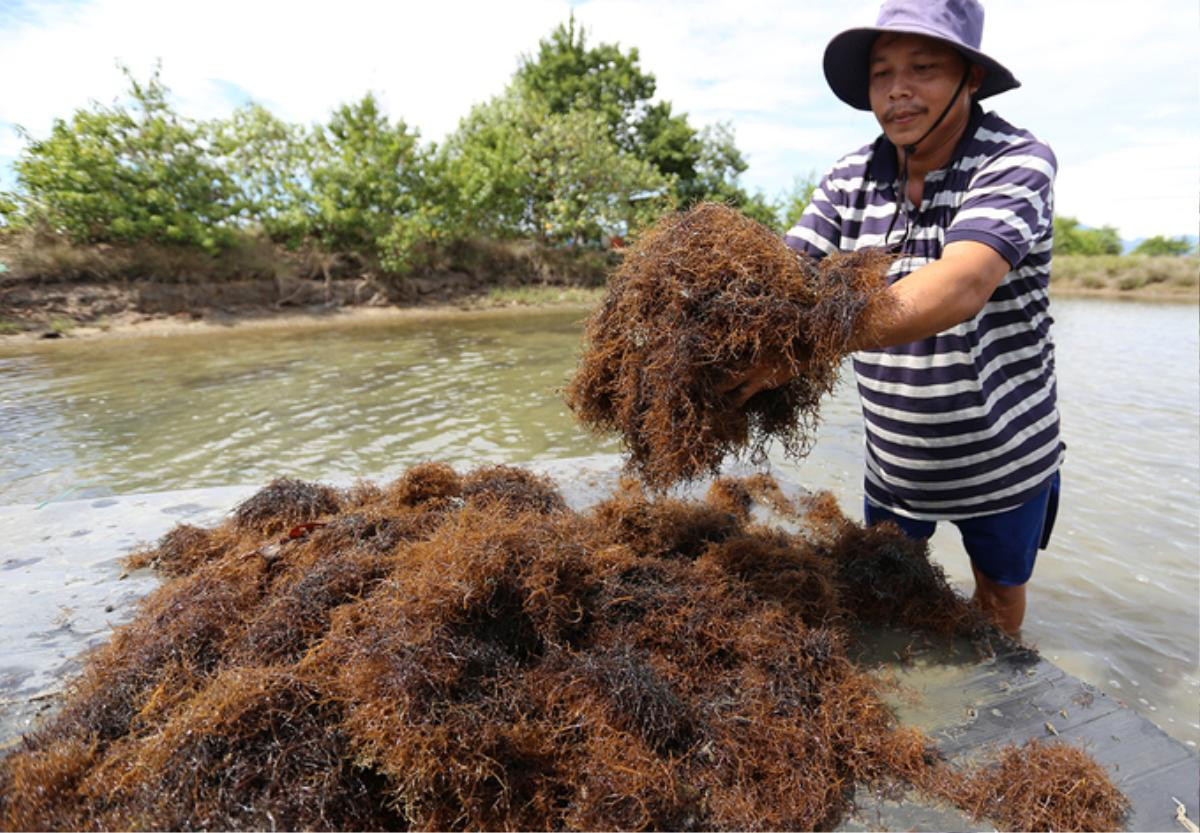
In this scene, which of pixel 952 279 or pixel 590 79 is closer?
pixel 952 279

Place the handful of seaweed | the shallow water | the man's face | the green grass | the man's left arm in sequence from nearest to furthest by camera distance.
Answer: the man's left arm < the handful of seaweed < the man's face < the shallow water < the green grass

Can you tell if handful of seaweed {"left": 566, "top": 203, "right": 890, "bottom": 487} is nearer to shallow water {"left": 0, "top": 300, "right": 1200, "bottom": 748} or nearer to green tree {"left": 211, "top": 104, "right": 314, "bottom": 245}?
shallow water {"left": 0, "top": 300, "right": 1200, "bottom": 748}

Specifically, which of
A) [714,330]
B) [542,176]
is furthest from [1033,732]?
[542,176]

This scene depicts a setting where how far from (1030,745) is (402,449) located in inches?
256

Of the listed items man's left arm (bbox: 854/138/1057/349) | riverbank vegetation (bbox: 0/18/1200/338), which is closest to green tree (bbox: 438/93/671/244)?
riverbank vegetation (bbox: 0/18/1200/338)

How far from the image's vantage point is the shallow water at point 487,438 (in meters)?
4.25

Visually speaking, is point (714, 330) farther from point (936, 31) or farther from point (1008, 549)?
point (1008, 549)

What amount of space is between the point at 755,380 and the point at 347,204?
74.4 ft

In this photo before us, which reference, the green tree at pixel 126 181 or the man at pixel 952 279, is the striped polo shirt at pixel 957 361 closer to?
the man at pixel 952 279

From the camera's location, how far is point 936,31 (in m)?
1.95

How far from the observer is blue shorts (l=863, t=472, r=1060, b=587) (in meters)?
2.53

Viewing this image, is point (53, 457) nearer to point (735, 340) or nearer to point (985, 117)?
point (735, 340)

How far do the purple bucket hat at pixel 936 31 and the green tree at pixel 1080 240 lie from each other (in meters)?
64.9

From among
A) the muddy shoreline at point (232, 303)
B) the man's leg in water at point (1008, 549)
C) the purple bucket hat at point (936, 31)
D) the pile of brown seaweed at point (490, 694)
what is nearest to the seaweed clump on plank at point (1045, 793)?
the pile of brown seaweed at point (490, 694)
